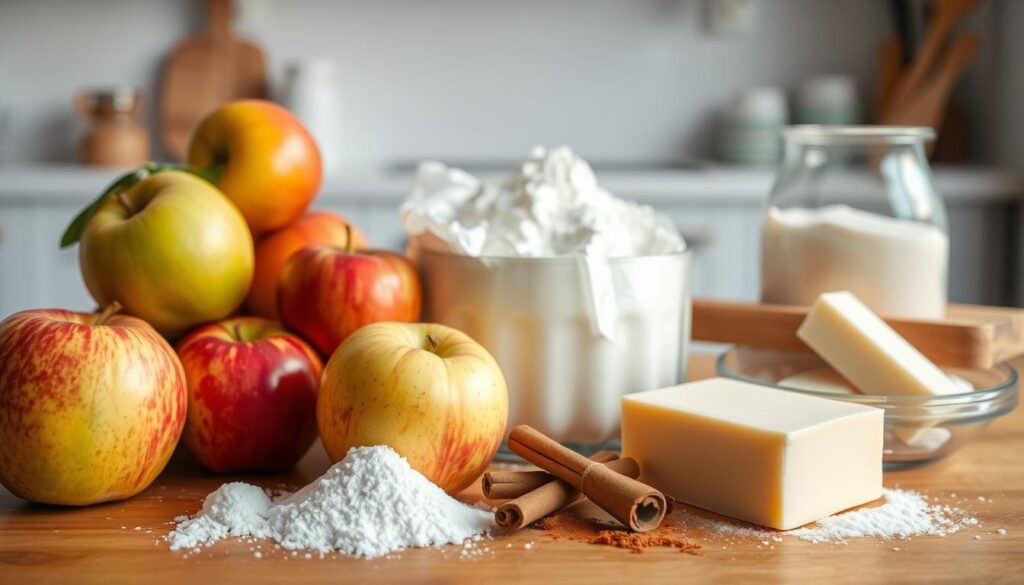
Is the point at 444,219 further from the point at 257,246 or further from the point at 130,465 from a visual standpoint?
the point at 130,465

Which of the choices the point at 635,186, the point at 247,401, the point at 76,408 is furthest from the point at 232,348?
the point at 635,186

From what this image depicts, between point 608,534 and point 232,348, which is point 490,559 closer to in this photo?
point 608,534

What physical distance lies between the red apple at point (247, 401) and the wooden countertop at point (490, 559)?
0.24ft

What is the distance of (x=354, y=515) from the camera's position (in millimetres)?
739

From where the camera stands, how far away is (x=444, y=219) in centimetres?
100

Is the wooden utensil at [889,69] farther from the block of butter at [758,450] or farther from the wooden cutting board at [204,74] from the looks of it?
the block of butter at [758,450]

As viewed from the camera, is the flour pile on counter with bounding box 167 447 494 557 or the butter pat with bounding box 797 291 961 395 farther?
the butter pat with bounding box 797 291 961 395

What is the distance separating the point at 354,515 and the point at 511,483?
0.14 metres

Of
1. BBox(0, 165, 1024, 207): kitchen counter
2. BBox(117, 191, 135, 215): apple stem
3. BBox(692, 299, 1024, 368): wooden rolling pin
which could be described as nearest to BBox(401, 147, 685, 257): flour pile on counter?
BBox(692, 299, 1024, 368): wooden rolling pin

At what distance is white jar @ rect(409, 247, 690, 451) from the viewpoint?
3.07 feet

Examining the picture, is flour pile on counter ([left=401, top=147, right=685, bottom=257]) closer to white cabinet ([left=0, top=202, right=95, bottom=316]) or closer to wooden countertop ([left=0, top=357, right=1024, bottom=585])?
wooden countertop ([left=0, top=357, right=1024, bottom=585])

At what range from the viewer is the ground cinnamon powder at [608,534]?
74cm

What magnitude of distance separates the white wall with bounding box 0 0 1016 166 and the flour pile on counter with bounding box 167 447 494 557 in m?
2.38

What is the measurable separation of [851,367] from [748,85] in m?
2.31
